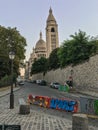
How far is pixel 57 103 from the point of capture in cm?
1966

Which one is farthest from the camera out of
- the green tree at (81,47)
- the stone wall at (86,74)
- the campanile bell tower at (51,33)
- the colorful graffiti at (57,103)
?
the campanile bell tower at (51,33)

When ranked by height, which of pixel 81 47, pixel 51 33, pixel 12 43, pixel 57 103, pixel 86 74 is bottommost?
pixel 57 103

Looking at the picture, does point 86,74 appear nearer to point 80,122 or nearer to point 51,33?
point 80,122

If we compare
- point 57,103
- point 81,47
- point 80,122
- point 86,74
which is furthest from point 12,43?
point 80,122

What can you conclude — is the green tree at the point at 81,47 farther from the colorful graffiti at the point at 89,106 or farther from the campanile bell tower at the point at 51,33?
the campanile bell tower at the point at 51,33

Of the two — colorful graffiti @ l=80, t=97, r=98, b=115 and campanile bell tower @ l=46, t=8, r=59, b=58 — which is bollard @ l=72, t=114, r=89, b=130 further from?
campanile bell tower @ l=46, t=8, r=59, b=58

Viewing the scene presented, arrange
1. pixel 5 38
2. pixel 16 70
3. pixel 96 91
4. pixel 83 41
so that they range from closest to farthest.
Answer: pixel 96 91 < pixel 83 41 < pixel 5 38 < pixel 16 70

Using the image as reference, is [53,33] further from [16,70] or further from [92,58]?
[92,58]

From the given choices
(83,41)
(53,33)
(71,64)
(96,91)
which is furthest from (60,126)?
(53,33)

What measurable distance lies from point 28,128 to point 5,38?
61854 millimetres

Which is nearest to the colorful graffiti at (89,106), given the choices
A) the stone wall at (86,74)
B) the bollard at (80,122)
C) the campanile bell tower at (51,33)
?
the bollard at (80,122)

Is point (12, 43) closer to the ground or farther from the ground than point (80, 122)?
farther from the ground

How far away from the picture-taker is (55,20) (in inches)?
7411

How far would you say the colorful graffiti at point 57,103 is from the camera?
17.8 meters
